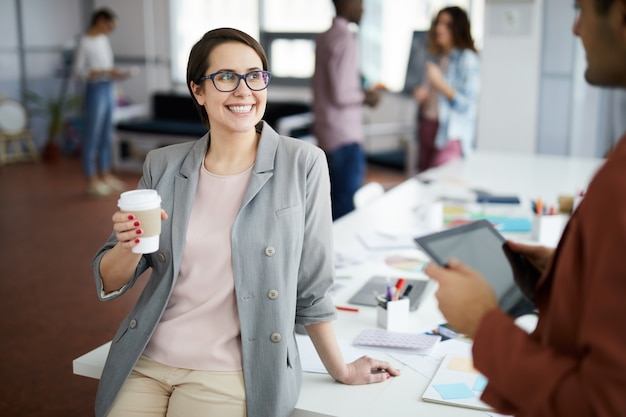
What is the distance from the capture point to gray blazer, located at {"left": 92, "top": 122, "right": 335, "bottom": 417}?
1.70 meters

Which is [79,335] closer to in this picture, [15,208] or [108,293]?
[108,293]

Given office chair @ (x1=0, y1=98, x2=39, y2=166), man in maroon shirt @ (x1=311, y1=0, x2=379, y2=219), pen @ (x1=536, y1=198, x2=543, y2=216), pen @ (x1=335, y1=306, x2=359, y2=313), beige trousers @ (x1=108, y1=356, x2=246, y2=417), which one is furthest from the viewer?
office chair @ (x1=0, y1=98, x2=39, y2=166)

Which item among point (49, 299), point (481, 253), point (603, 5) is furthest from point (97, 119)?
point (603, 5)

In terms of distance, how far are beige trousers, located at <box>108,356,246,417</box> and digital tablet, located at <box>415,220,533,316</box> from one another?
0.65 m

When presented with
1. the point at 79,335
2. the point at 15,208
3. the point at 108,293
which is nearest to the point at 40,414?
the point at 79,335

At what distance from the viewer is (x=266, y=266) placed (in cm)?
172

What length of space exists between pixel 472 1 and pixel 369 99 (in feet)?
11.6

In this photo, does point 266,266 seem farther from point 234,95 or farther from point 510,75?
point 510,75

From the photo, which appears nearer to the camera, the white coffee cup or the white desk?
the white coffee cup

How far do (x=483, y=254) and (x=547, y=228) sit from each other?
178cm

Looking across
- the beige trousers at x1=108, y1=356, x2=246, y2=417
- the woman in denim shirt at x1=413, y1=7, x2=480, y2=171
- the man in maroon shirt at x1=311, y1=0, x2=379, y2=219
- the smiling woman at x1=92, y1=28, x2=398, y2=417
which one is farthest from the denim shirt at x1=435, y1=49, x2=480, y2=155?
the beige trousers at x1=108, y1=356, x2=246, y2=417

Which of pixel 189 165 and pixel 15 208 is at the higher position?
pixel 189 165

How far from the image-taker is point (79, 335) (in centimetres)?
390

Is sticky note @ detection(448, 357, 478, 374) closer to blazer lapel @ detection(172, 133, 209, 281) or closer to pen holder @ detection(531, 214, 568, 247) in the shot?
blazer lapel @ detection(172, 133, 209, 281)
